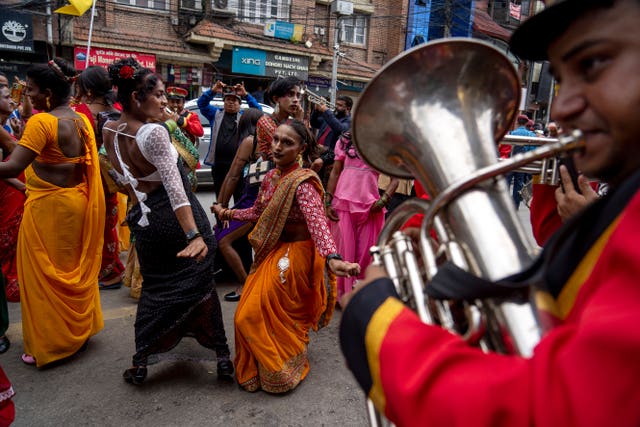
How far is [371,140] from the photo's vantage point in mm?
1181

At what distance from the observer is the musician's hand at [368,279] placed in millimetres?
894

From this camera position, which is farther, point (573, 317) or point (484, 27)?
point (484, 27)

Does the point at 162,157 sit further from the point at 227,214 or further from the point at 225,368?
the point at 225,368

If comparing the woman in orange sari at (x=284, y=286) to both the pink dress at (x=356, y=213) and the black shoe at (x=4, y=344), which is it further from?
the black shoe at (x=4, y=344)

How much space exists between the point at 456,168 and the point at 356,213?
2.94 metres

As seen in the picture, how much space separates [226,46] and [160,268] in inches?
550

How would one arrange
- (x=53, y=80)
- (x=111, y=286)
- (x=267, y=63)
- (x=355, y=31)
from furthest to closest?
(x=355, y=31) → (x=267, y=63) → (x=111, y=286) → (x=53, y=80)

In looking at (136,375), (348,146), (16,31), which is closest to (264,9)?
(16,31)

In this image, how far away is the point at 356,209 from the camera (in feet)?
12.7

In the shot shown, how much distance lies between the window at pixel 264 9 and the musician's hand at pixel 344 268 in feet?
50.3

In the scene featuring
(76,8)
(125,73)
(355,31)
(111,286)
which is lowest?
(111,286)

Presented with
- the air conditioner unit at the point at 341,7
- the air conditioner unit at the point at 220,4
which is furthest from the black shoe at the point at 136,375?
the air conditioner unit at the point at 220,4

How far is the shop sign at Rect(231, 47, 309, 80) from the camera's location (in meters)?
15.4

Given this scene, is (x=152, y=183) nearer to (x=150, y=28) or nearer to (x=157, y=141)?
(x=157, y=141)
